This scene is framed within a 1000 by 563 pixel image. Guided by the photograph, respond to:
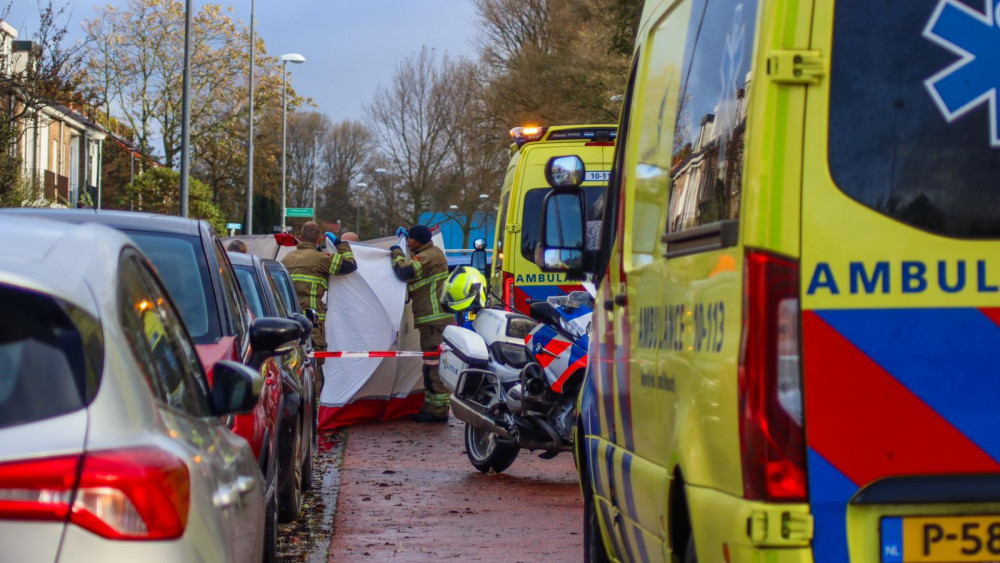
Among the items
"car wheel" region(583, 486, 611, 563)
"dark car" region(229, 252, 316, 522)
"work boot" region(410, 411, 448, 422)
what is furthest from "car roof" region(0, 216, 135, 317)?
"work boot" region(410, 411, 448, 422)

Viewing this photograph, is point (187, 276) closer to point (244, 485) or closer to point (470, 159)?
point (244, 485)

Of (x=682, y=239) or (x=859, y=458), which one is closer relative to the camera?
(x=859, y=458)

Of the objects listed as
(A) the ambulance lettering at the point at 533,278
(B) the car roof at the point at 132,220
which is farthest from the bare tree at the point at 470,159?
(B) the car roof at the point at 132,220

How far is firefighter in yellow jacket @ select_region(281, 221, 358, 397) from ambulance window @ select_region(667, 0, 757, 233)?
1045cm

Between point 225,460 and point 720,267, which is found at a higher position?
point 720,267

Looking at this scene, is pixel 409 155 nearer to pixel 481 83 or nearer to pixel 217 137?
pixel 217 137

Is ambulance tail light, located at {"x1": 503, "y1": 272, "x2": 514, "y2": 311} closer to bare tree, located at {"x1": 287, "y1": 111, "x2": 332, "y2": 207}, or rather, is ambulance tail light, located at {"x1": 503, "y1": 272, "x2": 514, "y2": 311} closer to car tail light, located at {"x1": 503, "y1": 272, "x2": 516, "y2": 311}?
car tail light, located at {"x1": 503, "y1": 272, "x2": 516, "y2": 311}

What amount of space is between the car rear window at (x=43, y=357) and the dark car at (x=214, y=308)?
2.96m

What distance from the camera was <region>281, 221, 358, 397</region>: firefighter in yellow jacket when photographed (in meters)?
14.5

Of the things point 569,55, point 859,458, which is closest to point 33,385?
point 859,458

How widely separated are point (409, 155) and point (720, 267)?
220 ft

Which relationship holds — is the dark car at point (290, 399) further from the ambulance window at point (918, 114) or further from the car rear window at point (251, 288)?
the ambulance window at point (918, 114)

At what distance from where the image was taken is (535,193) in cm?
1430

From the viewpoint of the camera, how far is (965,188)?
10.7 ft
